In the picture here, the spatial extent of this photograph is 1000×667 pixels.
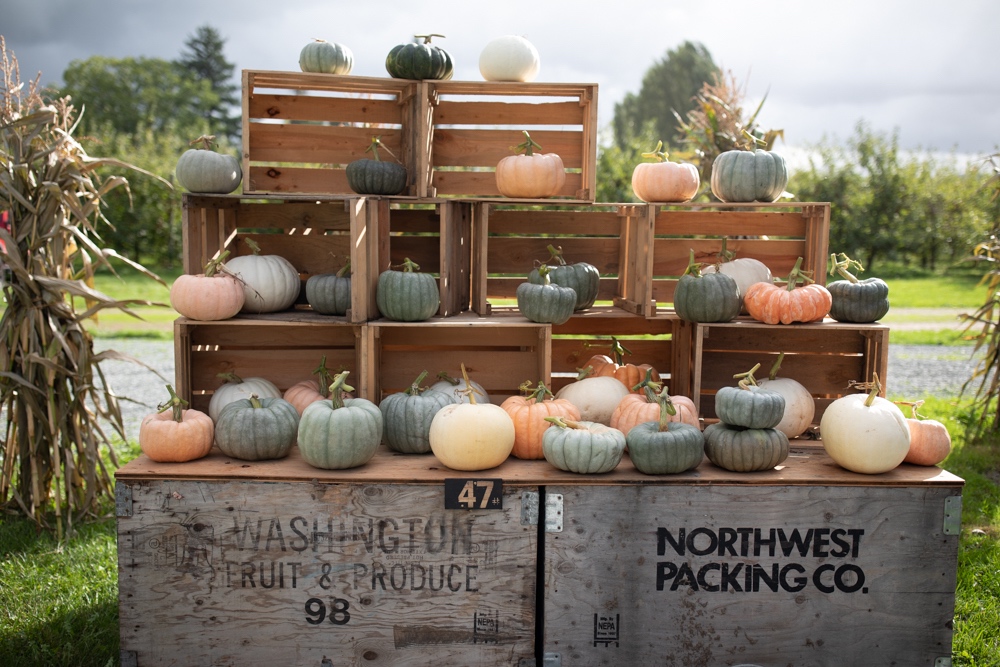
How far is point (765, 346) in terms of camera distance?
184 inches

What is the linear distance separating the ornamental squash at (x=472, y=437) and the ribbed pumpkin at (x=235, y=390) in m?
1.07

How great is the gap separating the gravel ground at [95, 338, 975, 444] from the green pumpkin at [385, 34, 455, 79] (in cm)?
441

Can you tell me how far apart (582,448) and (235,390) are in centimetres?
177

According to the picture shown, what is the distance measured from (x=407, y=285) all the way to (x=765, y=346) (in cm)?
200

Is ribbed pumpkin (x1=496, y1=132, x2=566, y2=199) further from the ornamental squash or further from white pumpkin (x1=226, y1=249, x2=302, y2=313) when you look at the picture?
the ornamental squash

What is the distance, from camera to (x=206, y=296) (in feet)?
12.7

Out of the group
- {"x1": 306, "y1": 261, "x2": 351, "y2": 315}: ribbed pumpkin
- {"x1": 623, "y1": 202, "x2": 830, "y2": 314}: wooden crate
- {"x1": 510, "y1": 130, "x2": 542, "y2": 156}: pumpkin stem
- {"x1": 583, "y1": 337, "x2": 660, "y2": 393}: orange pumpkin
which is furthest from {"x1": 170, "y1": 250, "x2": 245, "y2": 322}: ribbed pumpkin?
{"x1": 623, "y1": 202, "x2": 830, "y2": 314}: wooden crate

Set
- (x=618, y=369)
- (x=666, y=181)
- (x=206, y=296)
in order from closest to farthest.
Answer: (x=206, y=296) < (x=666, y=181) < (x=618, y=369)

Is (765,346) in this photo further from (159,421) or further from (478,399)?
(159,421)

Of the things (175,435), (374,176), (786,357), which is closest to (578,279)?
(374,176)

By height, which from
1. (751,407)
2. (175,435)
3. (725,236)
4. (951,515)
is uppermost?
(725,236)

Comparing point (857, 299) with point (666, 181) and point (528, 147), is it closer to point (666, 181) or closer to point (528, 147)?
point (666, 181)

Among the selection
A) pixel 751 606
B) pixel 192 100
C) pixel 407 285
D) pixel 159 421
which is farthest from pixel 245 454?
pixel 192 100

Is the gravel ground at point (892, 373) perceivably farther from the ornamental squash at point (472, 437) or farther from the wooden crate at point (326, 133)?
the ornamental squash at point (472, 437)
